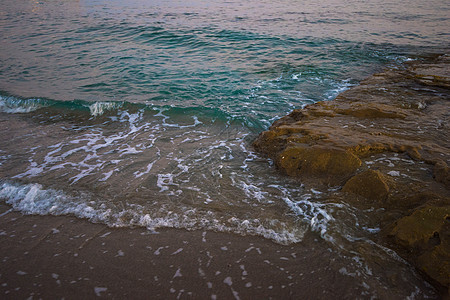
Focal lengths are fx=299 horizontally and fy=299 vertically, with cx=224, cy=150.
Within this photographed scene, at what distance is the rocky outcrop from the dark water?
0.24 meters

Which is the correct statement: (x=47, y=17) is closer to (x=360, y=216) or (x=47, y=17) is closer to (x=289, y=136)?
(x=289, y=136)

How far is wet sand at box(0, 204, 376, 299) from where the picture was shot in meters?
2.68

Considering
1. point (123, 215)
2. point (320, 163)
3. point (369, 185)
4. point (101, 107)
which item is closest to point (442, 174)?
point (369, 185)

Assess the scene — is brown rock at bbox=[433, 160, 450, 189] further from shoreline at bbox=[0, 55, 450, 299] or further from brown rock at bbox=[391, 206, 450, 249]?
brown rock at bbox=[391, 206, 450, 249]

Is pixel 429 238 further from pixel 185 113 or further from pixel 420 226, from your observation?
pixel 185 113

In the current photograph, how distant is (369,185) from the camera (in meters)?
3.67

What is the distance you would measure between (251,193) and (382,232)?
1.59 m

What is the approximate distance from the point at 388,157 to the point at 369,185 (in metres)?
0.89

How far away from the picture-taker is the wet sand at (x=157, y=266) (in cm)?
268

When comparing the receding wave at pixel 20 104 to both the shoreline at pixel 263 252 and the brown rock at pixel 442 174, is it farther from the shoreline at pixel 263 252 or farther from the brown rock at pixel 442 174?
the brown rock at pixel 442 174

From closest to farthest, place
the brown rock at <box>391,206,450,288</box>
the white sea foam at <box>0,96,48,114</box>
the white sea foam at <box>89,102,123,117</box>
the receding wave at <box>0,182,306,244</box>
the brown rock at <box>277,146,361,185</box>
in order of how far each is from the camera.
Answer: the brown rock at <box>391,206,450,288</box> → the receding wave at <box>0,182,306,244</box> → the brown rock at <box>277,146,361,185</box> → the white sea foam at <box>89,102,123,117</box> → the white sea foam at <box>0,96,48,114</box>

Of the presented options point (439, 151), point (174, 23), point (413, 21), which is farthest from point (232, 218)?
point (413, 21)

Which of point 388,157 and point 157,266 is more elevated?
point 388,157

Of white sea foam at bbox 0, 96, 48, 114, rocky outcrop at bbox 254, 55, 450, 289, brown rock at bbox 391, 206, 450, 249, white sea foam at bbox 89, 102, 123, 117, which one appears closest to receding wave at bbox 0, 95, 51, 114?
white sea foam at bbox 0, 96, 48, 114
